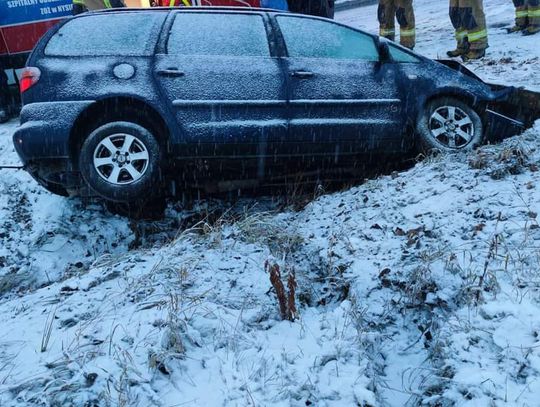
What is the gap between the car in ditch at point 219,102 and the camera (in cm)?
418

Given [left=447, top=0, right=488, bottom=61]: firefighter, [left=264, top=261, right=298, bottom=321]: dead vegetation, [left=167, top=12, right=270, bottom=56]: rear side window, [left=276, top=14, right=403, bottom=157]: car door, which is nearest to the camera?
[left=264, top=261, right=298, bottom=321]: dead vegetation

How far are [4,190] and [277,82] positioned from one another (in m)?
3.08

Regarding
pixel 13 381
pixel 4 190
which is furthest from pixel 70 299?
pixel 4 190

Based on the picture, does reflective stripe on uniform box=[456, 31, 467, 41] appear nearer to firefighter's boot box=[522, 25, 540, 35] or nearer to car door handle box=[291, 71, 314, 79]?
firefighter's boot box=[522, 25, 540, 35]

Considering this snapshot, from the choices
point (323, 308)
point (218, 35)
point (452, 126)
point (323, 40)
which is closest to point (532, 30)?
point (452, 126)

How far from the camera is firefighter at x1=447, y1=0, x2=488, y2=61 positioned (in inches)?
322

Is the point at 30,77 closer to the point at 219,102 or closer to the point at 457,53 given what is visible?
the point at 219,102

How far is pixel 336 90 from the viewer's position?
457cm

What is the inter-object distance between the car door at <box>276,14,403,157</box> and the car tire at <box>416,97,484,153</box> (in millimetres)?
257

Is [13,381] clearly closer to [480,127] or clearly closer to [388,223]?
[388,223]

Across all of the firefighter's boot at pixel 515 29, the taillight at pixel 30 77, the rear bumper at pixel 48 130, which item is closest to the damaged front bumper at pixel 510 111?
the rear bumper at pixel 48 130

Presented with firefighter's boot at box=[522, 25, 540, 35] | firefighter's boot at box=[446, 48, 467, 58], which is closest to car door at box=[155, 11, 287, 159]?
firefighter's boot at box=[446, 48, 467, 58]

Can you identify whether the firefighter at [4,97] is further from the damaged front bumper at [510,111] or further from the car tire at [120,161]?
the damaged front bumper at [510,111]

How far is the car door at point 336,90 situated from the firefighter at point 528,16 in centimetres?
582
